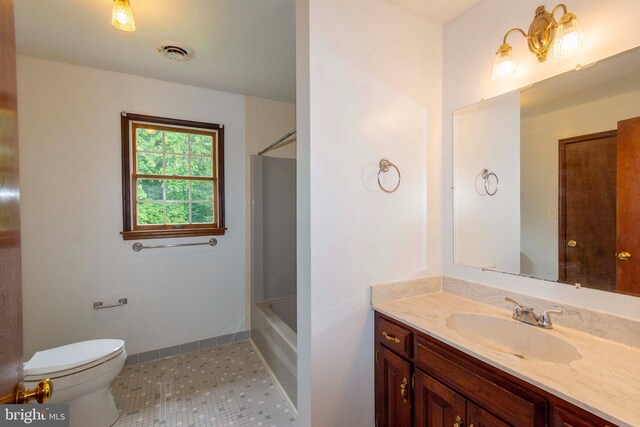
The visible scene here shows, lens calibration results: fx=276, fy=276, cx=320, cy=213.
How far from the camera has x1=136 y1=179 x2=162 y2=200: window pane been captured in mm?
2461

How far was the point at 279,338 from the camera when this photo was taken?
6.97 ft

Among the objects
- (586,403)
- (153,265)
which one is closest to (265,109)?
(153,265)

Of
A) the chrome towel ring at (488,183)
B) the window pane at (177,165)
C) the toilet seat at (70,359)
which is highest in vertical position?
the window pane at (177,165)

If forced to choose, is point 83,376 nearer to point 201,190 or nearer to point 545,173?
point 201,190

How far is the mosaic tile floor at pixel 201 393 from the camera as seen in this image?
1.82 m

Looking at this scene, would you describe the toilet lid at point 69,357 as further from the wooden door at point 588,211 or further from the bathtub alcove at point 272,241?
the wooden door at point 588,211

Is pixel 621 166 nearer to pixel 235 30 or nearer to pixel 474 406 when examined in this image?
pixel 474 406

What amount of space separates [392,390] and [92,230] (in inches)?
99.7

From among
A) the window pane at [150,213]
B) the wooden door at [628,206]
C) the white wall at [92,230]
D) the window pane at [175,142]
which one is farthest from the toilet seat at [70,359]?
the wooden door at [628,206]

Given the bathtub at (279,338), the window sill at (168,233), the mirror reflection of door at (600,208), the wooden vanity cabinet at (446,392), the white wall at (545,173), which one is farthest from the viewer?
the window sill at (168,233)

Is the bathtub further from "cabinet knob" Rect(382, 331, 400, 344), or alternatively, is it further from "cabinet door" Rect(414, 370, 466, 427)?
"cabinet door" Rect(414, 370, 466, 427)

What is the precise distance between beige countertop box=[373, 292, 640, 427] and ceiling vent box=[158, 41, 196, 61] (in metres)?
2.28

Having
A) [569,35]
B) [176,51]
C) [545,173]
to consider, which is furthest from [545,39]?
[176,51]

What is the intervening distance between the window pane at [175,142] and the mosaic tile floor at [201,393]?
76.3 inches
